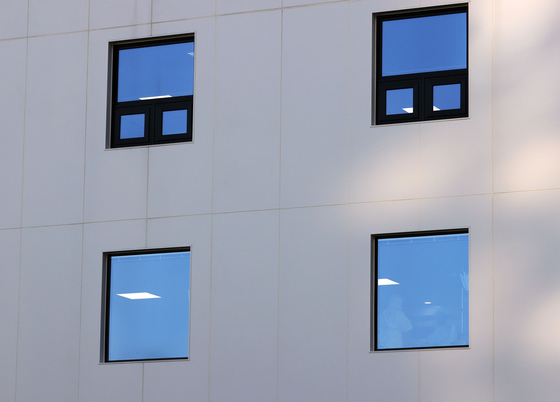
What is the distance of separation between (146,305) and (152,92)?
3.73 m

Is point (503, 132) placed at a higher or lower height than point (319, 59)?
lower

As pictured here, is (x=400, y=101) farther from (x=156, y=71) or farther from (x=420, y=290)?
(x=156, y=71)

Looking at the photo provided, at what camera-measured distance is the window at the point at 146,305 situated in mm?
15516

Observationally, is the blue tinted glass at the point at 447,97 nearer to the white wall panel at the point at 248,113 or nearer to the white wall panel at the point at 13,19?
the white wall panel at the point at 248,113

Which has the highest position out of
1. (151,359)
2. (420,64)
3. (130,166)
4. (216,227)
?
(420,64)

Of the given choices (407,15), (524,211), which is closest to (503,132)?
(524,211)

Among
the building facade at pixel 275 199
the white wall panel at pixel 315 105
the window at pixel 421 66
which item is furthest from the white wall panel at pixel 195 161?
the window at pixel 421 66

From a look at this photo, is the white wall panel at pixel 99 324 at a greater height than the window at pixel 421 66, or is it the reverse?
the window at pixel 421 66

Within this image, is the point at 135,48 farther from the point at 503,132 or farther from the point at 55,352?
the point at 503,132

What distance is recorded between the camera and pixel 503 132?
1388cm

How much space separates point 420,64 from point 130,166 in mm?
5159

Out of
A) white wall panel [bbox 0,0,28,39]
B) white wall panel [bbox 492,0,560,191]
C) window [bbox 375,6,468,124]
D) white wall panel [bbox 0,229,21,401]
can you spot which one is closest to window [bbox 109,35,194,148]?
white wall panel [bbox 0,0,28,39]

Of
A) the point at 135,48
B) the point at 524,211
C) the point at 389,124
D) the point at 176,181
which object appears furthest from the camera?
the point at 135,48

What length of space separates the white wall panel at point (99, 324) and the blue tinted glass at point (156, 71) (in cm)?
239
